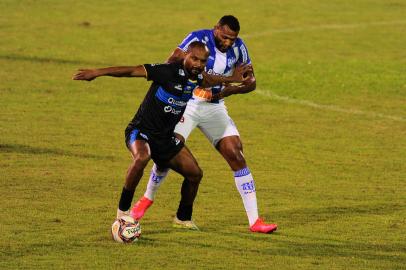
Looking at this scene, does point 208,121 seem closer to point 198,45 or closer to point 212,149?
point 198,45

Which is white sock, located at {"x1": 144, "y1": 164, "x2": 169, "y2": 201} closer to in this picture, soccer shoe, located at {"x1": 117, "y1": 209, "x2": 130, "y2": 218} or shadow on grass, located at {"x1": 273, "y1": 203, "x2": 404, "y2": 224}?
soccer shoe, located at {"x1": 117, "y1": 209, "x2": 130, "y2": 218}

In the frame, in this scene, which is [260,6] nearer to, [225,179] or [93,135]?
[93,135]

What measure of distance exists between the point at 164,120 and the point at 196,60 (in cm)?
82

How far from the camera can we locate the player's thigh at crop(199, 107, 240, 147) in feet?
52.7

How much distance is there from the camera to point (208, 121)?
53.0 ft

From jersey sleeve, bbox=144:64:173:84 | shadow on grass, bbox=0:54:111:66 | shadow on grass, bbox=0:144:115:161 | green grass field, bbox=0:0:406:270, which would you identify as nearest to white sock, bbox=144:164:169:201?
green grass field, bbox=0:0:406:270

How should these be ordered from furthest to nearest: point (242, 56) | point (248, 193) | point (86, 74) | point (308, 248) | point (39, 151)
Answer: point (39, 151) < point (242, 56) < point (248, 193) < point (308, 248) < point (86, 74)

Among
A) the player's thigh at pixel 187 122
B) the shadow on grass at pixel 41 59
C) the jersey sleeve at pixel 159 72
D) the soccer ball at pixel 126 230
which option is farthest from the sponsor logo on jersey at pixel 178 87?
the shadow on grass at pixel 41 59

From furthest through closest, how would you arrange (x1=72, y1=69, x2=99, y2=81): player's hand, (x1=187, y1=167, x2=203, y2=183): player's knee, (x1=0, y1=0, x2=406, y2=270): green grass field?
(x1=187, y1=167, x2=203, y2=183): player's knee
(x1=0, y1=0, x2=406, y2=270): green grass field
(x1=72, y1=69, x2=99, y2=81): player's hand

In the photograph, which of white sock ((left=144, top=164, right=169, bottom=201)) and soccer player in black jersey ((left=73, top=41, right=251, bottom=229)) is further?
white sock ((left=144, top=164, right=169, bottom=201))

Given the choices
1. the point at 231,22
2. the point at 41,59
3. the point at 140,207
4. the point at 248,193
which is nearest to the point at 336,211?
the point at 248,193

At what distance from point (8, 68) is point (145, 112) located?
15.1m

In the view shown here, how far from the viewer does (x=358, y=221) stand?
1642 cm

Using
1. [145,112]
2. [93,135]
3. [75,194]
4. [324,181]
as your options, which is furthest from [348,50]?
[145,112]
